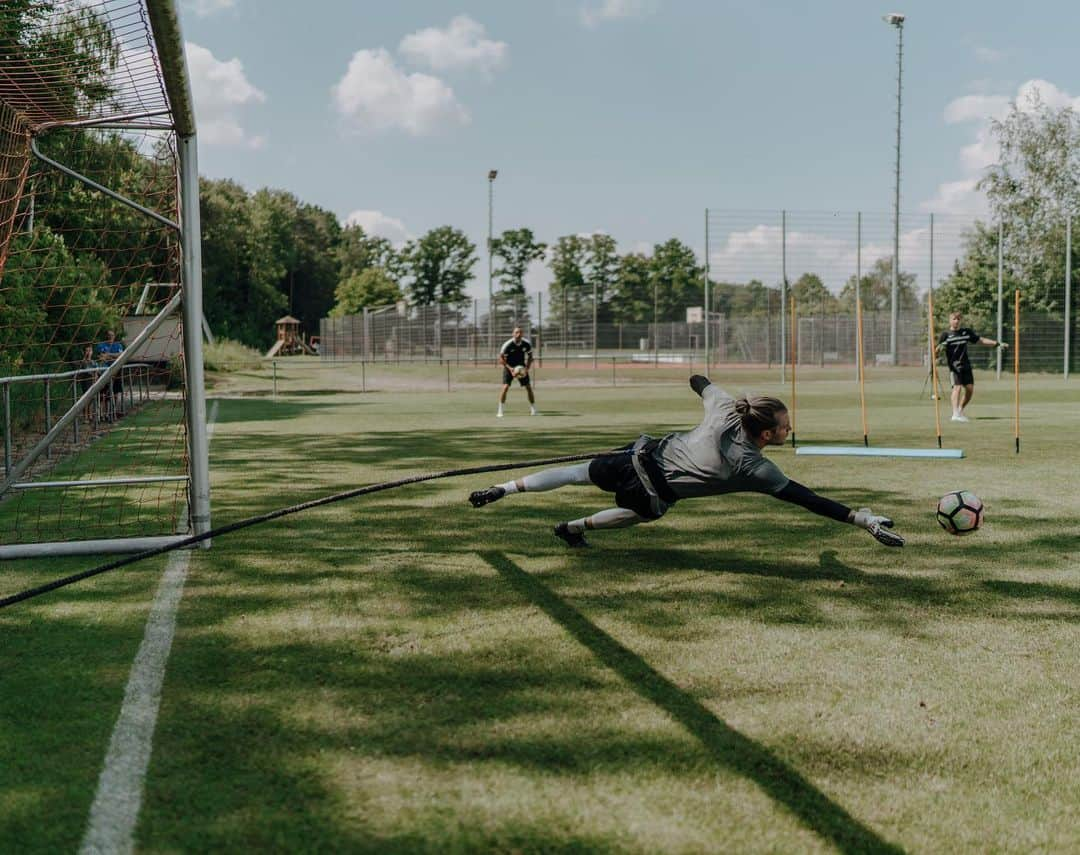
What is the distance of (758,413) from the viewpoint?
6.21m

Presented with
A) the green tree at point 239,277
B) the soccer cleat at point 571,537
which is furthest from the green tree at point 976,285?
the green tree at point 239,277

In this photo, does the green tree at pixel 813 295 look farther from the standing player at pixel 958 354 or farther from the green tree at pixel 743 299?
the standing player at pixel 958 354

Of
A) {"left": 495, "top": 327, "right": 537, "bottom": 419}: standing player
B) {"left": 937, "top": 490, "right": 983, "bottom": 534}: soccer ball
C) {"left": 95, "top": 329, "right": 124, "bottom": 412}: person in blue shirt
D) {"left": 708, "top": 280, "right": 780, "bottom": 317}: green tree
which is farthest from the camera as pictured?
{"left": 708, "top": 280, "right": 780, "bottom": 317}: green tree

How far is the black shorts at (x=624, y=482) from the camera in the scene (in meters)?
6.53

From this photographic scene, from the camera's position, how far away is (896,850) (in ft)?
9.68

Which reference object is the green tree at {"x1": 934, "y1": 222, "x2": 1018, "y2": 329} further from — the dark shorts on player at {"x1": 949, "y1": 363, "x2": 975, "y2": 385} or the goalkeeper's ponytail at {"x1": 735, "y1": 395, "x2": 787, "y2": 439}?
the goalkeeper's ponytail at {"x1": 735, "y1": 395, "x2": 787, "y2": 439}

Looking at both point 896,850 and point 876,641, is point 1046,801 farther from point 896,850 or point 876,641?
point 876,641

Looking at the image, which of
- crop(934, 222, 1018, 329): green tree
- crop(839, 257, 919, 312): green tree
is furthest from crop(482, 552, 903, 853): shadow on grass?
crop(934, 222, 1018, 329): green tree

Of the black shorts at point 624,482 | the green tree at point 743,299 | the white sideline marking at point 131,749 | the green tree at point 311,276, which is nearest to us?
the white sideline marking at point 131,749

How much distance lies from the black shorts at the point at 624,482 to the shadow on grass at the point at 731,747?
121 centimetres

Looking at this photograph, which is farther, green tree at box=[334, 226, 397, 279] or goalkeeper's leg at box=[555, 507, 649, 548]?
green tree at box=[334, 226, 397, 279]

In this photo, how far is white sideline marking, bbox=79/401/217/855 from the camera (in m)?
2.98

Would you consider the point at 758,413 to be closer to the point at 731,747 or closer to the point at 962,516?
the point at 962,516

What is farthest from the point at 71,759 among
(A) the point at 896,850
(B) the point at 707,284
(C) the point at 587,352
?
(C) the point at 587,352
